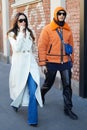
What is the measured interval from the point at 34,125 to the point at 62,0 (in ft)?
11.7

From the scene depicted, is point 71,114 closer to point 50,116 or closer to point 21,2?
point 50,116

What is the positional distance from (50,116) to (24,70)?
38.4 inches

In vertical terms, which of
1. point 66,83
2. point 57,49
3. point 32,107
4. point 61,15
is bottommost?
point 32,107

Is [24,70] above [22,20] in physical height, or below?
below

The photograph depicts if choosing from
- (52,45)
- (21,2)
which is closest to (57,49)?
(52,45)

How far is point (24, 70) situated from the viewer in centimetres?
605

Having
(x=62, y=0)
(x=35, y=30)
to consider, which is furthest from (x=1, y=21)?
(x=62, y=0)

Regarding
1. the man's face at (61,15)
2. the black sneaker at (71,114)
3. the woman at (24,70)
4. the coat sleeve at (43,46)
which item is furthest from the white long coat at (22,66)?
the black sneaker at (71,114)

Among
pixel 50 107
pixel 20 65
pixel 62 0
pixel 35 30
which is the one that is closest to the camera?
pixel 20 65

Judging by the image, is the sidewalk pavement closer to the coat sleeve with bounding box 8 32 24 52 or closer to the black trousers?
the black trousers

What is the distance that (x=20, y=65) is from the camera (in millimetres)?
6109

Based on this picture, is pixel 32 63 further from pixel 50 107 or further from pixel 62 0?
pixel 62 0

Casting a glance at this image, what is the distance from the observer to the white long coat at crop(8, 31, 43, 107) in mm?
5988

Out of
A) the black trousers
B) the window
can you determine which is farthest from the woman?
the window
